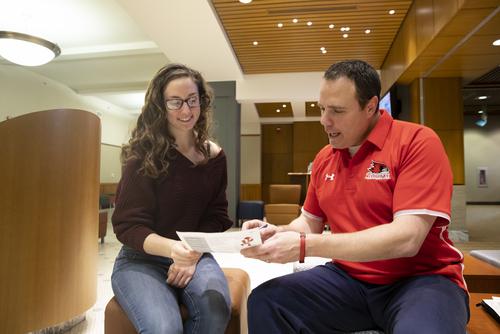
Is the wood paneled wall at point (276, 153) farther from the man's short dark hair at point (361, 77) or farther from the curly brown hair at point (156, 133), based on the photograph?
the man's short dark hair at point (361, 77)

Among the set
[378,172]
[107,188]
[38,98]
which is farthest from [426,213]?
[107,188]

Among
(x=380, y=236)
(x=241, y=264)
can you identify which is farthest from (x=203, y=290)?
(x=241, y=264)

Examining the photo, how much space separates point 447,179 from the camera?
1.09 meters

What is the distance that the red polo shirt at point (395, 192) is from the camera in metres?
1.07

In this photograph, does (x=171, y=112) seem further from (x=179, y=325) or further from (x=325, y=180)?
(x=179, y=325)

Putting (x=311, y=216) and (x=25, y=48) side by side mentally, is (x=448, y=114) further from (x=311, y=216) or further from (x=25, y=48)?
(x=25, y=48)

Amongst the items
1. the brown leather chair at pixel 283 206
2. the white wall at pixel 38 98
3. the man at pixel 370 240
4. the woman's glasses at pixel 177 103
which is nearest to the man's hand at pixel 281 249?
the man at pixel 370 240

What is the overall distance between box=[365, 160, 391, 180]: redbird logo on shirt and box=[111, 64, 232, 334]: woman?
700mm

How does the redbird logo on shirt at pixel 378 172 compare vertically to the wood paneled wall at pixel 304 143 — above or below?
below

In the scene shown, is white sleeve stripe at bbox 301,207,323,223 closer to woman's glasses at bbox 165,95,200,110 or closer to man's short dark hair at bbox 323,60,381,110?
man's short dark hair at bbox 323,60,381,110

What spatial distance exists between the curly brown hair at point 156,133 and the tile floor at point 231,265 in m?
1.05

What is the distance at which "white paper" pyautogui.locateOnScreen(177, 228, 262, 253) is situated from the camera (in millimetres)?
1003

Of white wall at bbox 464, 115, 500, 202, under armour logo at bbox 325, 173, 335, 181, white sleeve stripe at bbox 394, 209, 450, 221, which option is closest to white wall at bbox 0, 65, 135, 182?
under armour logo at bbox 325, 173, 335, 181

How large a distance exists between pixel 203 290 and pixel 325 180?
652mm
